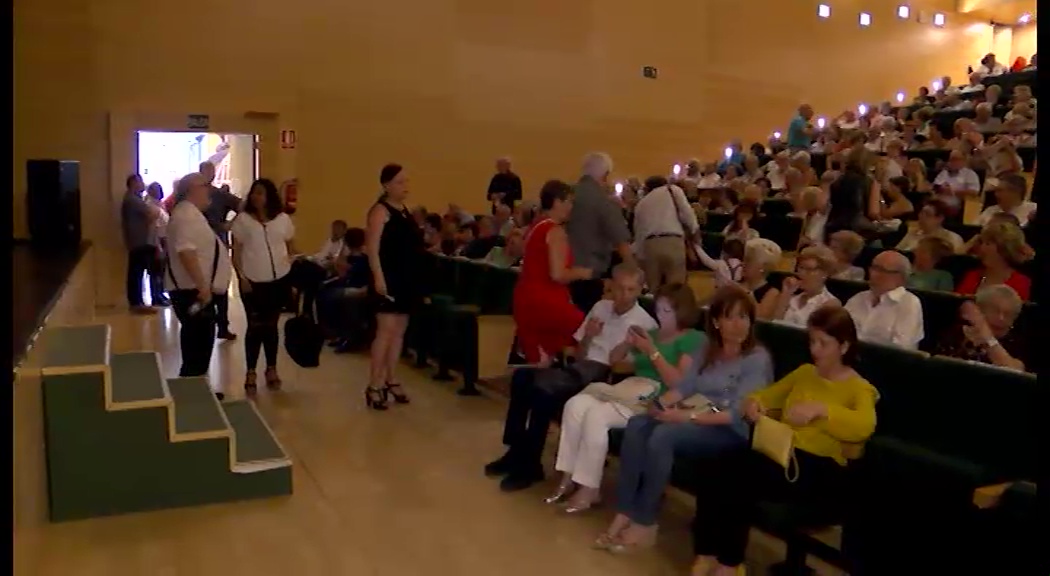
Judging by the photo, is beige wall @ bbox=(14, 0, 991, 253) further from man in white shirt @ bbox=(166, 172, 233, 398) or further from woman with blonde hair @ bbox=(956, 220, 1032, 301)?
woman with blonde hair @ bbox=(956, 220, 1032, 301)

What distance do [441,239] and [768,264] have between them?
4194 millimetres

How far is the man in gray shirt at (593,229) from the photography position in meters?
5.49

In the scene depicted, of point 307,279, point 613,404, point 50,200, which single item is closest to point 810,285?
point 613,404

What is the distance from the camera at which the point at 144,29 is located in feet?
33.3

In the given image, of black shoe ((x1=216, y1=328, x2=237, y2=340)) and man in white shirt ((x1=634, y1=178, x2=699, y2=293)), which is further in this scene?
black shoe ((x1=216, y1=328, x2=237, y2=340))

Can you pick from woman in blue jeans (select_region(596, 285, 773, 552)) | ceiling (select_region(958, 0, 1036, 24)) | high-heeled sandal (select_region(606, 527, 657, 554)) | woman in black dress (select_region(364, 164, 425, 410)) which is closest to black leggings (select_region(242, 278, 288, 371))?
woman in black dress (select_region(364, 164, 425, 410))

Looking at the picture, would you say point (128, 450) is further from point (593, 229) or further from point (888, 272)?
point (888, 272)

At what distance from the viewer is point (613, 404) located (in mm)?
3748

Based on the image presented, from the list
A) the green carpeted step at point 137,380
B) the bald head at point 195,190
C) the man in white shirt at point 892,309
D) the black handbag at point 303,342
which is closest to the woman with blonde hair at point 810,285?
the man in white shirt at point 892,309

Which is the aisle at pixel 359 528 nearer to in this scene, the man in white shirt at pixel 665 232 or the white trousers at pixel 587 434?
the white trousers at pixel 587 434

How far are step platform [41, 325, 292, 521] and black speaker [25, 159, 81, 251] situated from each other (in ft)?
16.8

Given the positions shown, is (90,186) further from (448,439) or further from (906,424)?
(906,424)

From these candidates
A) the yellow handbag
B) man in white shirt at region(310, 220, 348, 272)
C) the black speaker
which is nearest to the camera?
the yellow handbag

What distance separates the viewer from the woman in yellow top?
9.84ft
